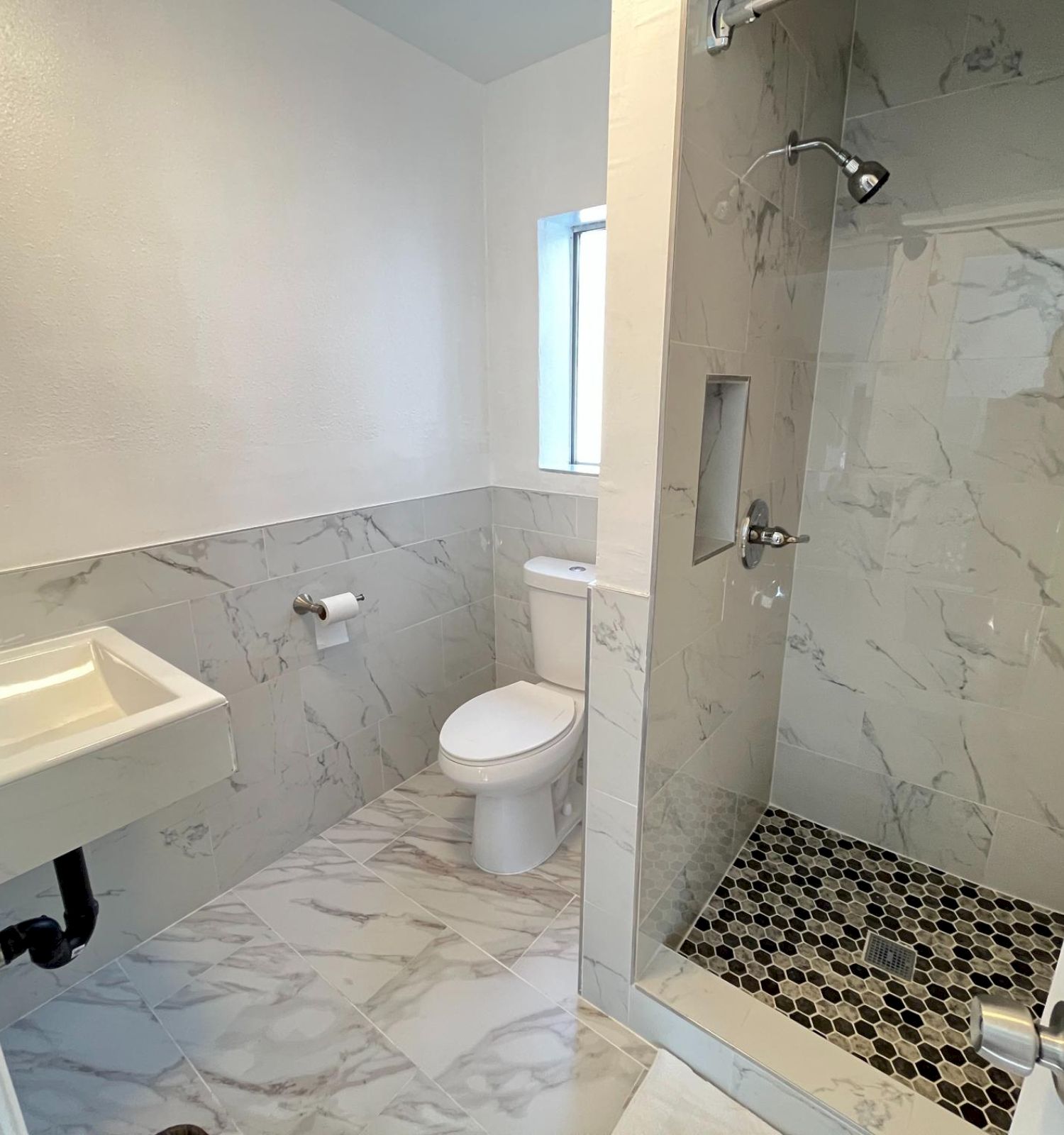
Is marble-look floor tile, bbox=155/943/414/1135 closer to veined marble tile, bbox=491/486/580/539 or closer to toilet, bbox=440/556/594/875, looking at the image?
toilet, bbox=440/556/594/875

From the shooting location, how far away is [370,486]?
201 cm

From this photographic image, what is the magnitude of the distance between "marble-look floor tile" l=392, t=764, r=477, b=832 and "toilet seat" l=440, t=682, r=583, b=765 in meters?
0.36

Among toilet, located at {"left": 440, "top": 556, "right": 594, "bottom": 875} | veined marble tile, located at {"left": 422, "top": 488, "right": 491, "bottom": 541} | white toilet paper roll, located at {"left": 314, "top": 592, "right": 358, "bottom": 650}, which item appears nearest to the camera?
toilet, located at {"left": 440, "top": 556, "right": 594, "bottom": 875}

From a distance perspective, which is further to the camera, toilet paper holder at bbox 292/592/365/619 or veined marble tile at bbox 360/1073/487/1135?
toilet paper holder at bbox 292/592/365/619

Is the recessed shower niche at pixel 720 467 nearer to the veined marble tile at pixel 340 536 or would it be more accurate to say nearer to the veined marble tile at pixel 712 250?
the veined marble tile at pixel 712 250

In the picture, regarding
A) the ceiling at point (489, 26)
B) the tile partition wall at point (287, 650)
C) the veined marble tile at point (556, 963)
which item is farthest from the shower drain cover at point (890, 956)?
the ceiling at point (489, 26)

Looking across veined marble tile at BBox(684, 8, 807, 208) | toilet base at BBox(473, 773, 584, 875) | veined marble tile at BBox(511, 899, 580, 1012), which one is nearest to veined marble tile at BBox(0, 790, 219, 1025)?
toilet base at BBox(473, 773, 584, 875)

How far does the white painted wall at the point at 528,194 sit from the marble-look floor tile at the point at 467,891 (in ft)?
4.12

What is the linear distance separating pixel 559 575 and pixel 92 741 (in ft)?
4.46

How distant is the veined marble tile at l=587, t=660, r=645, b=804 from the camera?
1.24m

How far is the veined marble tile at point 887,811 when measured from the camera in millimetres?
1798

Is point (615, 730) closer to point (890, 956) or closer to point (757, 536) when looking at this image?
point (757, 536)

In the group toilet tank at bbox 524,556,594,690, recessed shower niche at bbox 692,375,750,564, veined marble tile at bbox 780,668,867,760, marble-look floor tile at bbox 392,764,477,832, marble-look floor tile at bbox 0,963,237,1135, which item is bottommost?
marble-look floor tile at bbox 392,764,477,832

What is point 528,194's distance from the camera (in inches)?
82.4
